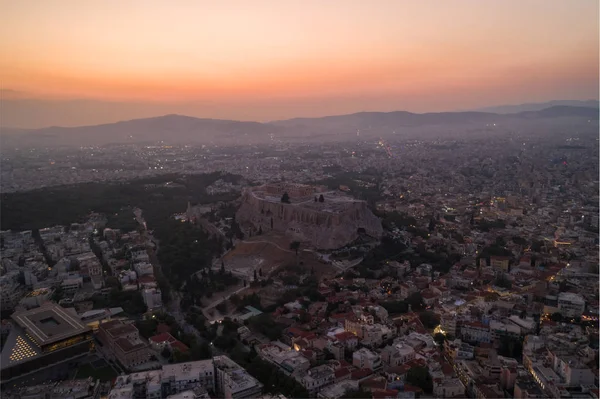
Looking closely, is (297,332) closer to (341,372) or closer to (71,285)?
(341,372)

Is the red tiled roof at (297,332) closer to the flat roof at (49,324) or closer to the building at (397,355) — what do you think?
the building at (397,355)

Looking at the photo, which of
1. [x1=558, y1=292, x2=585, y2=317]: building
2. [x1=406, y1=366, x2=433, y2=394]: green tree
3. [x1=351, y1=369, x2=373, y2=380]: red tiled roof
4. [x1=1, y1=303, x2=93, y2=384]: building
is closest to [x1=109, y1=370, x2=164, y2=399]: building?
[x1=1, y1=303, x2=93, y2=384]: building

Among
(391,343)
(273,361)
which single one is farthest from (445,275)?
(273,361)

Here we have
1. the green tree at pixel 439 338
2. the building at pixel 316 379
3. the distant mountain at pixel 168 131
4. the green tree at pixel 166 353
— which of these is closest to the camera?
the building at pixel 316 379

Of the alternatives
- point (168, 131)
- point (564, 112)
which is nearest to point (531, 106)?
point (564, 112)

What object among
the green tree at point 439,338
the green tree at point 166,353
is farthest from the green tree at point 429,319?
the green tree at point 166,353

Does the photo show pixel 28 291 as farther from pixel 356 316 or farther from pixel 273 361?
pixel 356 316
